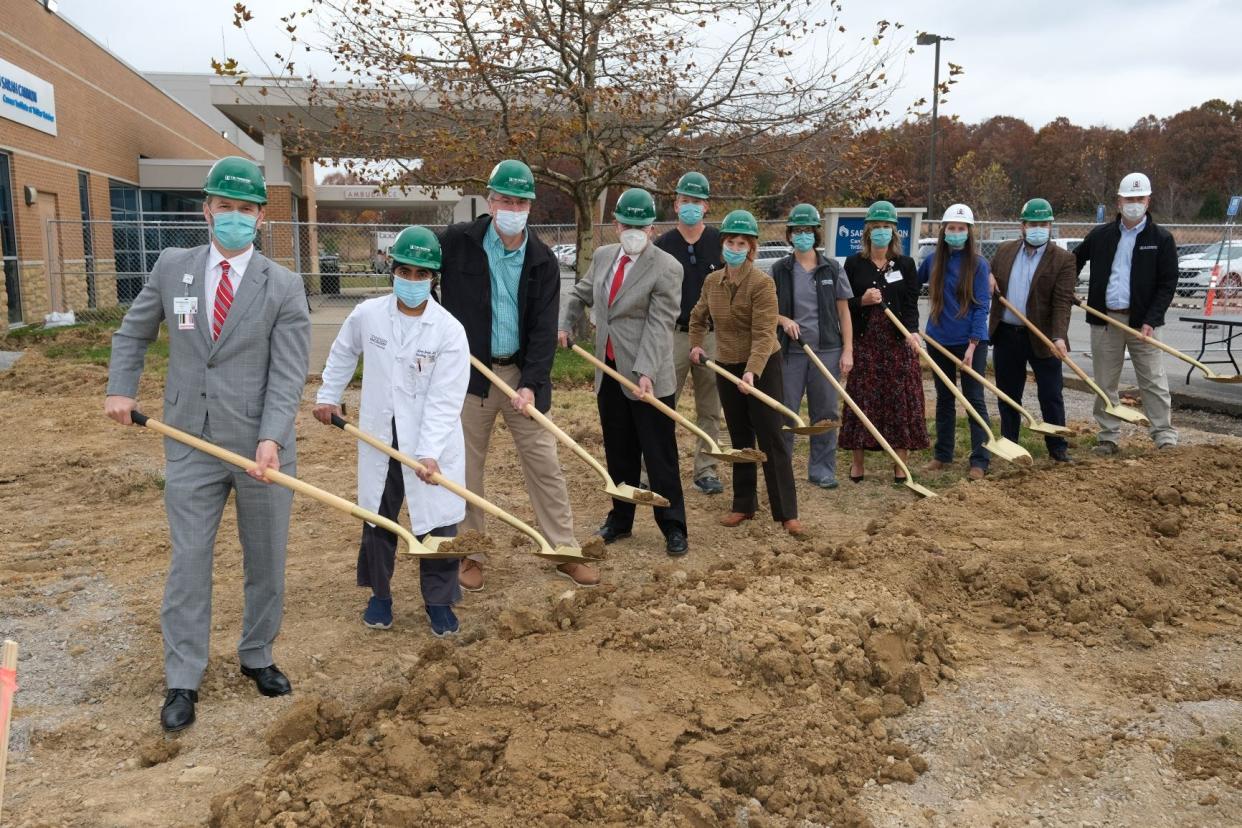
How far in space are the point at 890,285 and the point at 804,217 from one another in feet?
3.30

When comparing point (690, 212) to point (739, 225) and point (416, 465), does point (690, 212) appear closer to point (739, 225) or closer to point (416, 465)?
point (739, 225)

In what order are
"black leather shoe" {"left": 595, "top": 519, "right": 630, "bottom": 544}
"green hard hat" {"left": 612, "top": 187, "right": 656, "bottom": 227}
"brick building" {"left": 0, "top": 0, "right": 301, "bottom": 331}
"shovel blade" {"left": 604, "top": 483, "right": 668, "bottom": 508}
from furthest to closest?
"brick building" {"left": 0, "top": 0, "right": 301, "bottom": 331} < "black leather shoe" {"left": 595, "top": 519, "right": 630, "bottom": 544} < "green hard hat" {"left": 612, "top": 187, "right": 656, "bottom": 227} < "shovel blade" {"left": 604, "top": 483, "right": 668, "bottom": 508}

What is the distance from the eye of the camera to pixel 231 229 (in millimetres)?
3945

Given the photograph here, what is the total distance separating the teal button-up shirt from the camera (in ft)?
17.5

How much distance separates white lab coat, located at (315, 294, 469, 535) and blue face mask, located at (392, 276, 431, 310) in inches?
3.3

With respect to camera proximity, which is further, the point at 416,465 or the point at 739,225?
the point at 739,225

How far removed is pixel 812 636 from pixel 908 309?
3.90 meters

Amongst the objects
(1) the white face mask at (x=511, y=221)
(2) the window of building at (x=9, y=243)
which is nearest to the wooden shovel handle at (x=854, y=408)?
(1) the white face mask at (x=511, y=221)

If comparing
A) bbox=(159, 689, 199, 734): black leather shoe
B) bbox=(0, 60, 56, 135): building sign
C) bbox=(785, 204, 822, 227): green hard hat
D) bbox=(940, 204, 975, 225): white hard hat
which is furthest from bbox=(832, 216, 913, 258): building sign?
bbox=(0, 60, 56, 135): building sign

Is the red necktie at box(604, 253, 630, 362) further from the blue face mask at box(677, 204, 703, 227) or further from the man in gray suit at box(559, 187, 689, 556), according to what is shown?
the blue face mask at box(677, 204, 703, 227)

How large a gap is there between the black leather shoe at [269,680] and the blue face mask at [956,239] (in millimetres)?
5618

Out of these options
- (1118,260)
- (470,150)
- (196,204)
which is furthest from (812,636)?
(196,204)

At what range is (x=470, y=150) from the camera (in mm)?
11016

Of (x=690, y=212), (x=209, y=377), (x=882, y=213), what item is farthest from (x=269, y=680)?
(x=882, y=213)
